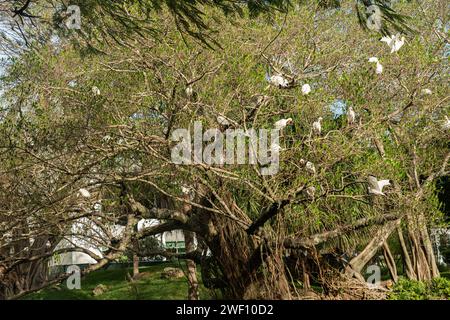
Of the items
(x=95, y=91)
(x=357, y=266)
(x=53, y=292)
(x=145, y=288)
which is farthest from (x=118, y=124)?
(x=53, y=292)

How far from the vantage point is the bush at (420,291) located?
7769mm

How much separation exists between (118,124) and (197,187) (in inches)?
52.1

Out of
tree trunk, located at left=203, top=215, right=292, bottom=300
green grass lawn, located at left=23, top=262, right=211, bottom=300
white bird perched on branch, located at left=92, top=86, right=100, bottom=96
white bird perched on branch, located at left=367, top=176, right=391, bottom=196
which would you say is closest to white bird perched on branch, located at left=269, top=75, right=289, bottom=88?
white bird perched on branch, located at left=367, top=176, right=391, bottom=196

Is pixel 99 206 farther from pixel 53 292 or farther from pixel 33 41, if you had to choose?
pixel 53 292

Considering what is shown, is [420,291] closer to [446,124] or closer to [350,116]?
[446,124]

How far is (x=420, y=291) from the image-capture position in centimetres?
801

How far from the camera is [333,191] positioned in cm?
686

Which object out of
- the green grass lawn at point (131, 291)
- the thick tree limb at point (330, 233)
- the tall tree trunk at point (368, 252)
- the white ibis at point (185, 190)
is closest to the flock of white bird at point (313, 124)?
the thick tree limb at point (330, 233)

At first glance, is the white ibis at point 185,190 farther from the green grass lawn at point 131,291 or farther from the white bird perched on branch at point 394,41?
the green grass lawn at point 131,291

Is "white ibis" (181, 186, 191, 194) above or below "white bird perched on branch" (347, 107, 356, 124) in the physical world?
below

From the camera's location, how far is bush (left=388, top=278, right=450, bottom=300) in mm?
7769

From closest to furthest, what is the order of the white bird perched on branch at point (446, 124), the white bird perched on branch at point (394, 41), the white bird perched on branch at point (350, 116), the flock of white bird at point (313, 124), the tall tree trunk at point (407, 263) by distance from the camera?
1. the flock of white bird at point (313, 124)
2. the white bird perched on branch at point (350, 116)
3. the white bird perched on branch at point (394, 41)
4. the white bird perched on branch at point (446, 124)
5. the tall tree trunk at point (407, 263)

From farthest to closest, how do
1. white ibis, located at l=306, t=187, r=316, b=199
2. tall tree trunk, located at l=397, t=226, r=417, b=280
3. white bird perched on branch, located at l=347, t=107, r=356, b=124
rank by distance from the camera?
tall tree trunk, located at l=397, t=226, r=417, b=280 < white bird perched on branch, located at l=347, t=107, r=356, b=124 < white ibis, located at l=306, t=187, r=316, b=199

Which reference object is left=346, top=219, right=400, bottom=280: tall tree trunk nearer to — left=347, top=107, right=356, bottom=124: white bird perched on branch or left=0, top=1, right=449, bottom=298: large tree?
left=0, top=1, right=449, bottom=298: large tree
